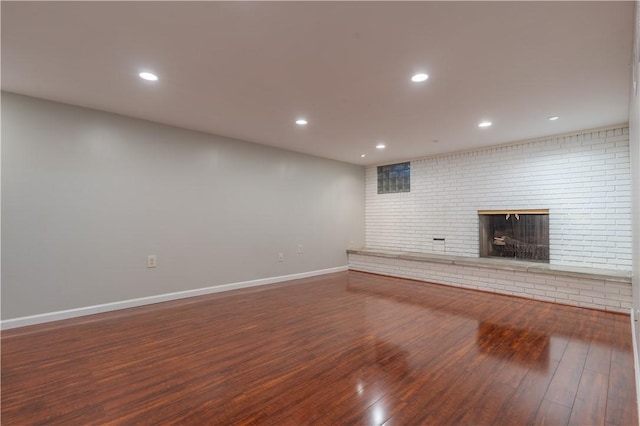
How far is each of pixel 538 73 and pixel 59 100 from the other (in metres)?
4.61

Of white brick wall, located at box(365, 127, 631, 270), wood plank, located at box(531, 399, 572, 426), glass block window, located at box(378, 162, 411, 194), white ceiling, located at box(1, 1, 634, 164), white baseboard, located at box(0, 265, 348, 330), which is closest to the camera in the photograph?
wood plank, located at box(531, 399, 572, 426)

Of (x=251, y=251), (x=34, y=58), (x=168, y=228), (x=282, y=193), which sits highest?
(x=34, y=58)

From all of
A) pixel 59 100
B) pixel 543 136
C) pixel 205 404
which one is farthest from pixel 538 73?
pixel 59 100

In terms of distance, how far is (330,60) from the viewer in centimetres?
229

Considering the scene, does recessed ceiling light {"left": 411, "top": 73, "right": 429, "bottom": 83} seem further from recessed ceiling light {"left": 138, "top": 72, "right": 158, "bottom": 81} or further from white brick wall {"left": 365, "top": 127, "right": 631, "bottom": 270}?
white brick wall {"left": 365, "top": 127, "right": 631, "bottom": 270}

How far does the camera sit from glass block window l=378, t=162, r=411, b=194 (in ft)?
19.8

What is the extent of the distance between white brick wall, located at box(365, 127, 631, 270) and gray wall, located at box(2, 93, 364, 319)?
2.33 metres

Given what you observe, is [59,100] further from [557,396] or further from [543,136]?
[543,136]

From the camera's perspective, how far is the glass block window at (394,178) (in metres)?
6.05

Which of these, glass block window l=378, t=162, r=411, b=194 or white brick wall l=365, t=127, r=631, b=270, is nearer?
white brick wall l=365, t=127, r=631, b=270

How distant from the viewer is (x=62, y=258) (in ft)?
10.4

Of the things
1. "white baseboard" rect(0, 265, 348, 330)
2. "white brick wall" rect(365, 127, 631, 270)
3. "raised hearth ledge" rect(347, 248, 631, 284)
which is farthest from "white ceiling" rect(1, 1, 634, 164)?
"white baseboard" rect(0, 265, 348, 330)

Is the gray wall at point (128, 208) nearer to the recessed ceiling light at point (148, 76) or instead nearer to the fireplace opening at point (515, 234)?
the recessed ceiling light at point (148, 76)

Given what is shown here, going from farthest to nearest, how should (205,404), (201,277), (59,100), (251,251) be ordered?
(251,251) < (201,277) < (59,100) < (205,404)
